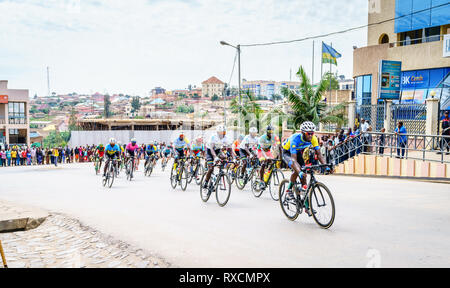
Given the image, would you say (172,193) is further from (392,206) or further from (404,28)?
(404,28)

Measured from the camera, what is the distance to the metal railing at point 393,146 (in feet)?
50.4

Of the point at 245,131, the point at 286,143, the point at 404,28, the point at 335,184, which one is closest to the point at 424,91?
the point at 404,28

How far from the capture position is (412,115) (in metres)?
20.3

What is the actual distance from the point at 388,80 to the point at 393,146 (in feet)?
29.1

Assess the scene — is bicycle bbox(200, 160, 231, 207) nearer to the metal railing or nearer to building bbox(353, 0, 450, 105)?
the metal railing

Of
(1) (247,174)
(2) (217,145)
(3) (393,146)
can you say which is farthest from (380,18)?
(2) (217,145)

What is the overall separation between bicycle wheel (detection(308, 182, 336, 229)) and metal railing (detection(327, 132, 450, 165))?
8.34 metres

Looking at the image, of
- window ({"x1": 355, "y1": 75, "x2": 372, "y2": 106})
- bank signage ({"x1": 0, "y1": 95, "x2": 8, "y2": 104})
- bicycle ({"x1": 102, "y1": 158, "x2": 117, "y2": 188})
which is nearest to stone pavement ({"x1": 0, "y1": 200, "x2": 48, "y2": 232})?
bicycle ({"x1": 102, "y1": 158, "x2": 117, "y2": 188})

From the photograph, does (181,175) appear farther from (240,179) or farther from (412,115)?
(412,115)

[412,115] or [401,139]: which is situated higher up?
[412,115]

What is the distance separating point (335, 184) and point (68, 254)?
1000 cm

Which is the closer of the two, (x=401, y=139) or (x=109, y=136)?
(x=401, y=139)
